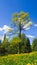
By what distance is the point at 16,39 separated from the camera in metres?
32.9

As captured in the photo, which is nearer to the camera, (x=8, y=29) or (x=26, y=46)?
(x=8, y=29)

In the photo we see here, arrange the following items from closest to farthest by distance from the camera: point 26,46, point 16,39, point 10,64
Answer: point 10,64 < point 16,39 < point 26,46

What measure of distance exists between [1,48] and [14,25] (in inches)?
930

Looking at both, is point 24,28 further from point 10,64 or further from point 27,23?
point 10,64

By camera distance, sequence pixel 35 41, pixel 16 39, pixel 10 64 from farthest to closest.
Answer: pixel 35 41 < pixel 16 39 < pixel 10 64

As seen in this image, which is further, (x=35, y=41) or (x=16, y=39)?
(x=35, y=41)

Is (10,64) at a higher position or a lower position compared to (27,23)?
lower

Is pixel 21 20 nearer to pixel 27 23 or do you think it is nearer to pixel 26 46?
pixel 27 23

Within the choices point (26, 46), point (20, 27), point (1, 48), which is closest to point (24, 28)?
point (20, 27)

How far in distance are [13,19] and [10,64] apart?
27.6m

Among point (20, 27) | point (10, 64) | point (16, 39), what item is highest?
point (20, 27)

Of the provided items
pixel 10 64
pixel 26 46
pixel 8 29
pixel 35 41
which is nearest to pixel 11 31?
pixel 8 29

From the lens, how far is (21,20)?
33188mm

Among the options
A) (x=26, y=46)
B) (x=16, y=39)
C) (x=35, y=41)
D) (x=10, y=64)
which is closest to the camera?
(x=10, y=64)
